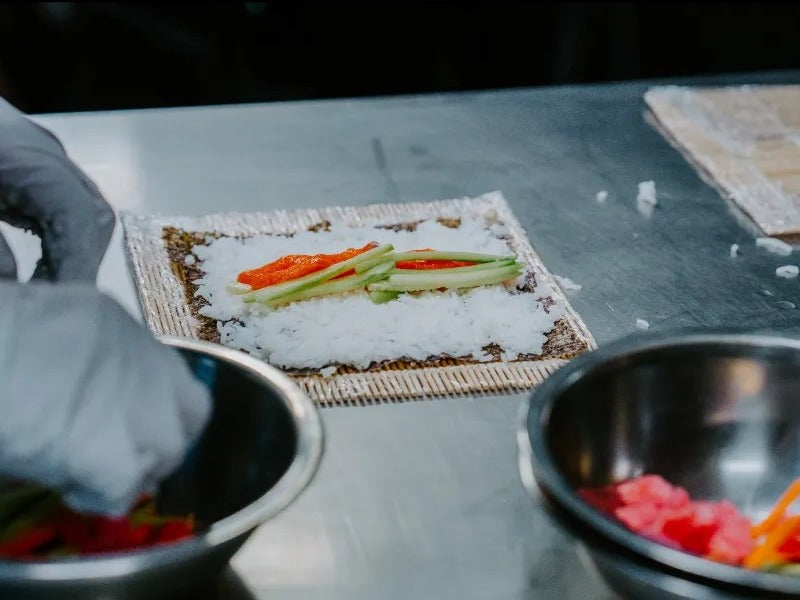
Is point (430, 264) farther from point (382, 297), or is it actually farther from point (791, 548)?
point (791, 548)

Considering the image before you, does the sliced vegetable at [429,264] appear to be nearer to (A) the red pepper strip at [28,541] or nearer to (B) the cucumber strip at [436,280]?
(B) the cucumber strip at [436,280]

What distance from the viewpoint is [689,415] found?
1.17 meters

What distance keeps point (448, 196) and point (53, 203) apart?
0.77 metres

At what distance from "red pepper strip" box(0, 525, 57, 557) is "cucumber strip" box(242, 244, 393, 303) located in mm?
602

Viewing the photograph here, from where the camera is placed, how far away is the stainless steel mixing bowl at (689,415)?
3.61 ft

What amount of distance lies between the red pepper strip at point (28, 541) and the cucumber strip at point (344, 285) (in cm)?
63

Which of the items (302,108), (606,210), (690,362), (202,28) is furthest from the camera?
(202,28)

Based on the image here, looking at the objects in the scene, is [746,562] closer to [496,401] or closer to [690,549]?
[690,549]

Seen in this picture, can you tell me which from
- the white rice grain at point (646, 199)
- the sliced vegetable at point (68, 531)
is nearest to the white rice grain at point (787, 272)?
the white rice grain at point (646, 199)

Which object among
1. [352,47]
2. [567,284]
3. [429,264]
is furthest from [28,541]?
[352,47]

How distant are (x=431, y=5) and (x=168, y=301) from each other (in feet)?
8.64

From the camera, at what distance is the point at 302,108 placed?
2.34 meters

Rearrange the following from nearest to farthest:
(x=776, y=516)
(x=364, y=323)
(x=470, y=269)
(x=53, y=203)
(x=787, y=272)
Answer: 1. (x=776, y=516)
2. (x=53, y=203)
3. (x=364, y=323)
4. (x=470, y=269)
5. (x=787, y=272)

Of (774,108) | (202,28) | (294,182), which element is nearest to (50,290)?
(294,182)
